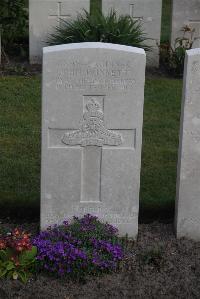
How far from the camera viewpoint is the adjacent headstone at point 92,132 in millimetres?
5332

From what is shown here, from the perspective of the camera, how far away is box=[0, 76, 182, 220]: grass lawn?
6.61 metres

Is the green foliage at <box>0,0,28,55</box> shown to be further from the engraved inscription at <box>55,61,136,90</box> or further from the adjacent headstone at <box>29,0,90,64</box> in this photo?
the engraved inscription at <box>55,61,136,90</box>

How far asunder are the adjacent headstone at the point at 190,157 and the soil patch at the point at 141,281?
0.60 feet

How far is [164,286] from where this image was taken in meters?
5.28

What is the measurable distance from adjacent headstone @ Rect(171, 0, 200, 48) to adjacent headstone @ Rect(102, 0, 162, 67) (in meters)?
0.32

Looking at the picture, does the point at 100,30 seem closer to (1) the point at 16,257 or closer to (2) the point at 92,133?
(2) the point at 92,133

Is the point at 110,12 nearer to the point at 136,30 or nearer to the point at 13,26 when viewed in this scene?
the point at 136,30

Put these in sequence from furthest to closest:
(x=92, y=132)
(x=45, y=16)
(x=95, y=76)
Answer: (x=45, y=16) → (x=92, y=132) → (x=95, y=76)

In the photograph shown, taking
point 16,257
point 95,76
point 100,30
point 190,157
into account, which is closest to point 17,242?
point 16,257

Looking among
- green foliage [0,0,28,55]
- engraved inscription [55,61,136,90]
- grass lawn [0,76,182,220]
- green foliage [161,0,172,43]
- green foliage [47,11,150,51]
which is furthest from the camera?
green foliage [161,0,172,43]

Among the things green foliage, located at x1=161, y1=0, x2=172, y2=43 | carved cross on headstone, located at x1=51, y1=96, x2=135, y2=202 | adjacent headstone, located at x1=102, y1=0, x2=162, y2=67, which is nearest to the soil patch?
carved cross on headstone, located at x1=51, y1=96, x2=135, y2=202

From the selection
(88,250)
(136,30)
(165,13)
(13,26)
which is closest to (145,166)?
(88,250)

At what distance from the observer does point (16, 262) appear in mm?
5219

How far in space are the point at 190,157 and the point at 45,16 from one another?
5.82 metres
